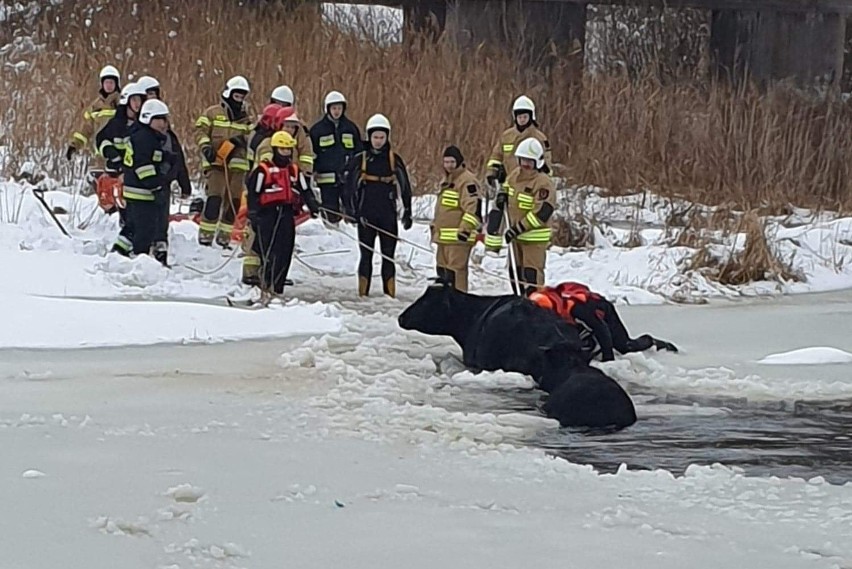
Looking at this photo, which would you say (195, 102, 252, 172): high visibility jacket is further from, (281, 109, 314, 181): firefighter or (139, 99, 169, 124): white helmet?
(139, 99, 169, 124): white helmet

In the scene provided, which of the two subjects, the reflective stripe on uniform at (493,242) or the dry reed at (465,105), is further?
the dry reed at (465,105)

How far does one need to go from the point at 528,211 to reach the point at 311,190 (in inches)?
96.3

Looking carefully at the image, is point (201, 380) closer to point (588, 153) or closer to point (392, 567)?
point (392, 567)

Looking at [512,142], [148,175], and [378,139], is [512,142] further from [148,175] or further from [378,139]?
[148,175]

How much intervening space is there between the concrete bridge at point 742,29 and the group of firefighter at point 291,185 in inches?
379

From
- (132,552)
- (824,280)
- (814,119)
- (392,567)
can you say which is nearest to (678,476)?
(392,567)

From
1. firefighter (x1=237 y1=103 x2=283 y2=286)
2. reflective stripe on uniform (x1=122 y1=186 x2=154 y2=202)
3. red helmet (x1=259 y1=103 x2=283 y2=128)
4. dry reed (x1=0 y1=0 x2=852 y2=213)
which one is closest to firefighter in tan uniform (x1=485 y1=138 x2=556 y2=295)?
firefighter (x1=237 y1=103 x2=283 y2=286)

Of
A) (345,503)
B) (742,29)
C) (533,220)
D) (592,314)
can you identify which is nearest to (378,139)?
(533,220)

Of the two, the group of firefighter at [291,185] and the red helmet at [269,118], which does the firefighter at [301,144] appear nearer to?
the group of firefighter at [291,185]

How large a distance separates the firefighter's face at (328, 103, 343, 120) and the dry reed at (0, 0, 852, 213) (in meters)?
3.62

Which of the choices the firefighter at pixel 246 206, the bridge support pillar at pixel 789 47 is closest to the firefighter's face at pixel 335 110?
the firefighter at pixel 246 206

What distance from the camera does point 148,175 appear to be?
1283 centimetres

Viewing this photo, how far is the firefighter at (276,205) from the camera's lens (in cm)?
1230

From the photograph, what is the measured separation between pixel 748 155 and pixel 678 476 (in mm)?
14119
